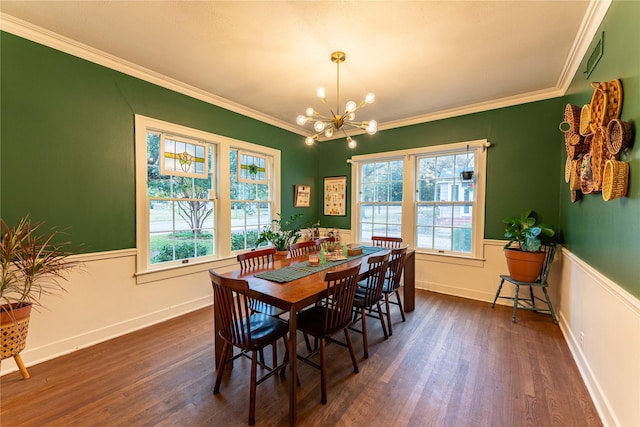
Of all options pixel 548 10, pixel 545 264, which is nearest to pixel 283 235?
pixel 545 264

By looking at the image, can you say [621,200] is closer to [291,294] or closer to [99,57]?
[291,294]

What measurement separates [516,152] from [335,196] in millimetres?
2833

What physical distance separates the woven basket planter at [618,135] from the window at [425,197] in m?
2.11

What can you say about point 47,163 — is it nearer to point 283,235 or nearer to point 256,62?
point 256,62

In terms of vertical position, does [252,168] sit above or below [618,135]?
above

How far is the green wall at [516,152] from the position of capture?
10.3 feet

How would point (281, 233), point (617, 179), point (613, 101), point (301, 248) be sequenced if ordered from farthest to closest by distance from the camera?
point (281, 233) → point (301, 248) → point (613, 101) → point (617, 179)

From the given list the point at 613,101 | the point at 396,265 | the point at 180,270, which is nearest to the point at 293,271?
the point at 396,265

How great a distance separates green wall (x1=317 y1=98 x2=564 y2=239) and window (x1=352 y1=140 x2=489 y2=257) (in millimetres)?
140

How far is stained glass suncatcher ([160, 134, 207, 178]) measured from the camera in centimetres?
297

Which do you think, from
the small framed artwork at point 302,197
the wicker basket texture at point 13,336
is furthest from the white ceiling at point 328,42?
the wicker basket texture at point 13,336

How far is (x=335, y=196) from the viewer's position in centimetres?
495

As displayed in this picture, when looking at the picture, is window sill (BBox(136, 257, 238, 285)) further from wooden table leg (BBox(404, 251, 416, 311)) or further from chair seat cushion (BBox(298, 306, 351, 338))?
wooden table leg (BBox(404, 251, 416, 311))

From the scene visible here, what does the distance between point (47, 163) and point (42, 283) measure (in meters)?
1.03
